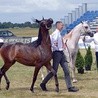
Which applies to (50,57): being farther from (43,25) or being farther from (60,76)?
(60,76)

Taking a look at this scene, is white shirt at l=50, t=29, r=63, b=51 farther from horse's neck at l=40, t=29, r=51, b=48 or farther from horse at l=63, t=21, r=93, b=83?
horse at l=63, t=21, r=93, b=83

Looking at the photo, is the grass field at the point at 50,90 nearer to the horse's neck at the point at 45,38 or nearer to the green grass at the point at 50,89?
the green grass at the point at 50,89

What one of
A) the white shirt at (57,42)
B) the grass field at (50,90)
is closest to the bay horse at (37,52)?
the white shirt at (57,42)

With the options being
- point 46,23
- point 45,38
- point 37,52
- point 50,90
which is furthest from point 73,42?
point 46,23

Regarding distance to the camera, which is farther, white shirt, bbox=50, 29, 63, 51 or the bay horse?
white shirt, bbox=50, 29, 63, 51

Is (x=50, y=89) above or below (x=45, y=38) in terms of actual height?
below

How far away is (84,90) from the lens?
12.5 meters

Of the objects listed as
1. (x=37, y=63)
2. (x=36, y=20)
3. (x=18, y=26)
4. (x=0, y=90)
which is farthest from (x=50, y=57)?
(x=18, y=26)

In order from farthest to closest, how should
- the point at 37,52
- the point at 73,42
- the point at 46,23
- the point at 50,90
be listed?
the point at 73,42
the point at 50,90
the point at 37,52
the point at 46,23

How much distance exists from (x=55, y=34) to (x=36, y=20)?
27.8 inches

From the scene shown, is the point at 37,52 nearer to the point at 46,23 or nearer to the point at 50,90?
the point at 46,23

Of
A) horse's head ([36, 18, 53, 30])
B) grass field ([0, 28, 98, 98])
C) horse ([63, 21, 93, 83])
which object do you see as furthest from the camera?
horse ([63, 21, 93, 83])

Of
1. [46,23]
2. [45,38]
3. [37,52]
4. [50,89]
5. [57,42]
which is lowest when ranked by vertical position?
[50,89]

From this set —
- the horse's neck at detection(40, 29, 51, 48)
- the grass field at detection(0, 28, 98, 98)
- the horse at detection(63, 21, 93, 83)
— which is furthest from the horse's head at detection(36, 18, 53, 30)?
the horse at detection(63, 21, 93, 83)
